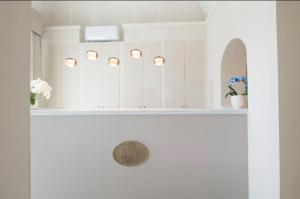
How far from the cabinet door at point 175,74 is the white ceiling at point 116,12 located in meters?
0.78

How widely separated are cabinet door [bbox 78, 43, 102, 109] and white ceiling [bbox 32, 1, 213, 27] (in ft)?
2.52

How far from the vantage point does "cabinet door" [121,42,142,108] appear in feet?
16.8

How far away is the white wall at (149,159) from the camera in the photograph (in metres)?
2.23

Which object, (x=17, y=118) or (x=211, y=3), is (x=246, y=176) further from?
(x=211, y=3)

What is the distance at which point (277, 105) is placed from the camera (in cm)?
164

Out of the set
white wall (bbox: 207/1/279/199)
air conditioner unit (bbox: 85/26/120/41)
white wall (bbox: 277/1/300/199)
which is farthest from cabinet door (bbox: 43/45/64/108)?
white wall (bbox: 277/1/300/199)

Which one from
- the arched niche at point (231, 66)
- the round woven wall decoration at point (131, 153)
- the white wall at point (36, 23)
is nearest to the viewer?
the round woven wall decoration at point (131, 153)

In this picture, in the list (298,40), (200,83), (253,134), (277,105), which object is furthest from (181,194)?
(200,83)

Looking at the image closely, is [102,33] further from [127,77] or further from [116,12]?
[127,77]

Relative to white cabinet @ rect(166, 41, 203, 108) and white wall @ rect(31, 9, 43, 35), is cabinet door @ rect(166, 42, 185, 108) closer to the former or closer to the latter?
white cabinet @ rect(166, 41, 203, 108)

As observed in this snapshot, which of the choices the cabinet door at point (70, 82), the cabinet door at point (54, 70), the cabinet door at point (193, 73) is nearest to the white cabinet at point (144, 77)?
the cabinet door at point (193, 73)

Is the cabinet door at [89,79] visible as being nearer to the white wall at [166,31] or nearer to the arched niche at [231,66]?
the white wall at [166,31]

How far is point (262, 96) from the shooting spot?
187cm

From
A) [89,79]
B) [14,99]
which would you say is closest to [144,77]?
[89,79]
